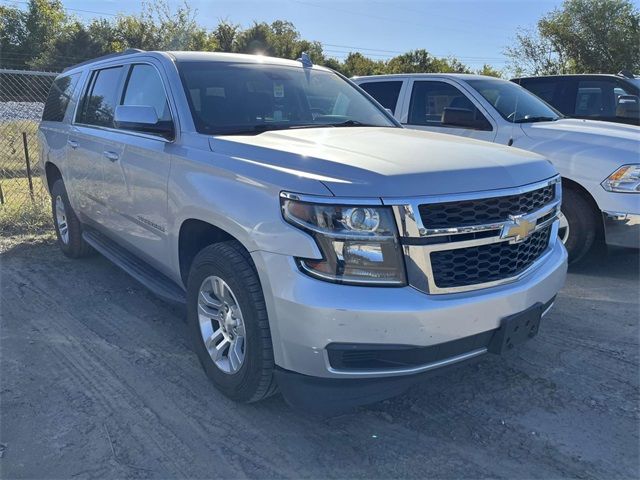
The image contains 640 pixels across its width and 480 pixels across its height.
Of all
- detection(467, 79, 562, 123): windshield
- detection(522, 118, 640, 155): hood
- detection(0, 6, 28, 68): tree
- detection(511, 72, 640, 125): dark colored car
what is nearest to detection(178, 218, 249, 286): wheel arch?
detection(522, 118, 640, 155): hood

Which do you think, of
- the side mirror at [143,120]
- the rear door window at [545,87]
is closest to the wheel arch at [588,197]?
the rear door window at [545,87]

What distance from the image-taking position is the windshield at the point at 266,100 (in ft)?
11.5

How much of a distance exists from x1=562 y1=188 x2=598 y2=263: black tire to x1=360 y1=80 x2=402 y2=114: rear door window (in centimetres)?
242

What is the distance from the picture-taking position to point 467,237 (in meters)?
2.50

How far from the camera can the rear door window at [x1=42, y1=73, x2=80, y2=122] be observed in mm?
5570

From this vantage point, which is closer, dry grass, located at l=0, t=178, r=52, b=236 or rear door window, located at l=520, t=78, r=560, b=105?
dry grass, located at l=0, t=178, r=52, b=236

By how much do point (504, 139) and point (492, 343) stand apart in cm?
362

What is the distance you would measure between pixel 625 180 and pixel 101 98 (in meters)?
4.67

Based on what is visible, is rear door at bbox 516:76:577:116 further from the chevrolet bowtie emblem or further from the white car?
the chevrolet bowtie emblem

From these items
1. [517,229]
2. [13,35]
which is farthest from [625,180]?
[13,35]

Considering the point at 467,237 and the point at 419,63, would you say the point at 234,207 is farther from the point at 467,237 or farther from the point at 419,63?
the point at 419,63

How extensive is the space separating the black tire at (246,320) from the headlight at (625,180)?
3.70m


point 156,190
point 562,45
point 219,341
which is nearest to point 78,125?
point 156,190

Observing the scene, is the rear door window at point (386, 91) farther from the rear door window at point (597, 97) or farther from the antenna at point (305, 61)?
the rear door window at point (597, 97)
